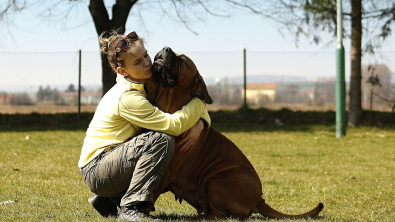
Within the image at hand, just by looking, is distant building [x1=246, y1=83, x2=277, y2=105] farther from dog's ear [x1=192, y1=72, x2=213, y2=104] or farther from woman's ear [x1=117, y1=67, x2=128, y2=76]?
woman's ear [x1=117, y1=67, x2=128, y2=76]

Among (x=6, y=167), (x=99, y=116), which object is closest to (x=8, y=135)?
(x=6, y=167)

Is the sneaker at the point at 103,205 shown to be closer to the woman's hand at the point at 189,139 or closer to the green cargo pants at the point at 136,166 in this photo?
the green cargo pants at the point at 136,166

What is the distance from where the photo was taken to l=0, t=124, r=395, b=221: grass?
12.5 ft

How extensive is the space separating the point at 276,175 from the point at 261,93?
803 cm

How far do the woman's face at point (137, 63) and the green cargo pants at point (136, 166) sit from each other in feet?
1.28

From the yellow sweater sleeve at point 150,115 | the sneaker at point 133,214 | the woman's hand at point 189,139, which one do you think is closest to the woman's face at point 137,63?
the yellow sweater sleeve at point 150,115

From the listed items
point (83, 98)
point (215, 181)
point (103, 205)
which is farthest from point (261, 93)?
point (215, 181)

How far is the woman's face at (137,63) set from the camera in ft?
10.1

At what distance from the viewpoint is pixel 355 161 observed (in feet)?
24.3

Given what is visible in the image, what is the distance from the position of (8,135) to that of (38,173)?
4979mm

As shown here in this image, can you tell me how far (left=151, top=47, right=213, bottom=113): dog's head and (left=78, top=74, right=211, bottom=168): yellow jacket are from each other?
0.07m

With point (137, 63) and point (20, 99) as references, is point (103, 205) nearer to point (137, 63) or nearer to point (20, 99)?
point (137, 63)

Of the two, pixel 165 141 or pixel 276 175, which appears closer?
pixel 165 141

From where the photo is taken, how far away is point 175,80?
303 cm
